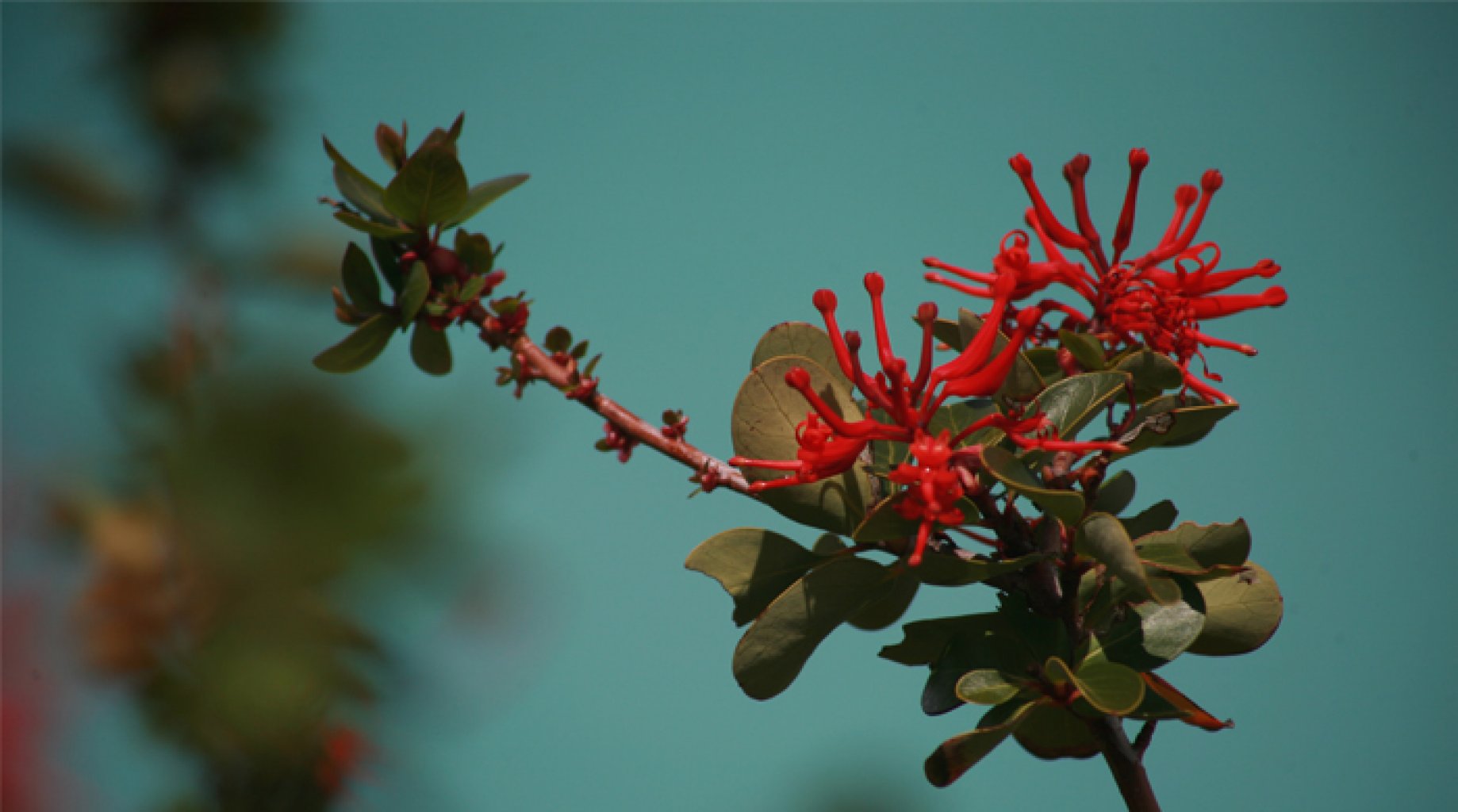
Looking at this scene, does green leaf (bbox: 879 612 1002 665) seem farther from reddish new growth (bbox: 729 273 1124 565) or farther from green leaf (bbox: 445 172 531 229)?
green leaf (bbox: 445 172 531 229)

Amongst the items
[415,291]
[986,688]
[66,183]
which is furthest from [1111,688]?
[66,183]

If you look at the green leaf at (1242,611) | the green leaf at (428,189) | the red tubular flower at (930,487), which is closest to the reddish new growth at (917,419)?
the red tubular flower at (930,487)

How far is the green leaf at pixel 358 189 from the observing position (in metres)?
0.56

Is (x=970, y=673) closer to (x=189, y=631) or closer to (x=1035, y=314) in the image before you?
(x=1035, y=314)

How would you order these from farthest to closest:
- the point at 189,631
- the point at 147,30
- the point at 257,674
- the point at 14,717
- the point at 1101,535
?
the point at 147,30 → the point at 14,717 → the point at 189,631 → the point at 257,674 → the point at 1101,535

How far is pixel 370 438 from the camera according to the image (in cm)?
95

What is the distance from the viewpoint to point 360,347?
59 cm

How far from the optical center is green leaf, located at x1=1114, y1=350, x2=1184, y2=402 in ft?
1.41

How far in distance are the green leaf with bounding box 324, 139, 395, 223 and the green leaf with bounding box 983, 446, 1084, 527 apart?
14.2 inches

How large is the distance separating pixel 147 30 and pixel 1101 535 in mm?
2593

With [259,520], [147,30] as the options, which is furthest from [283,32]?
[259,520]

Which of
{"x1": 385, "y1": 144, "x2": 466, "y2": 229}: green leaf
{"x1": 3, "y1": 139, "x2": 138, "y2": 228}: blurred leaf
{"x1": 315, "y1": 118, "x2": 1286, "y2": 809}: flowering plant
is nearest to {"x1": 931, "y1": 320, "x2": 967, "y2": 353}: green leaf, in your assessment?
{"x1": 315, "y1": 118, "x2": 1286, "y2": 809}: flowering plant

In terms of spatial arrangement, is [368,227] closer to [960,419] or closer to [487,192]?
[487,192]

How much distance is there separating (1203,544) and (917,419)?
0.13 metres
